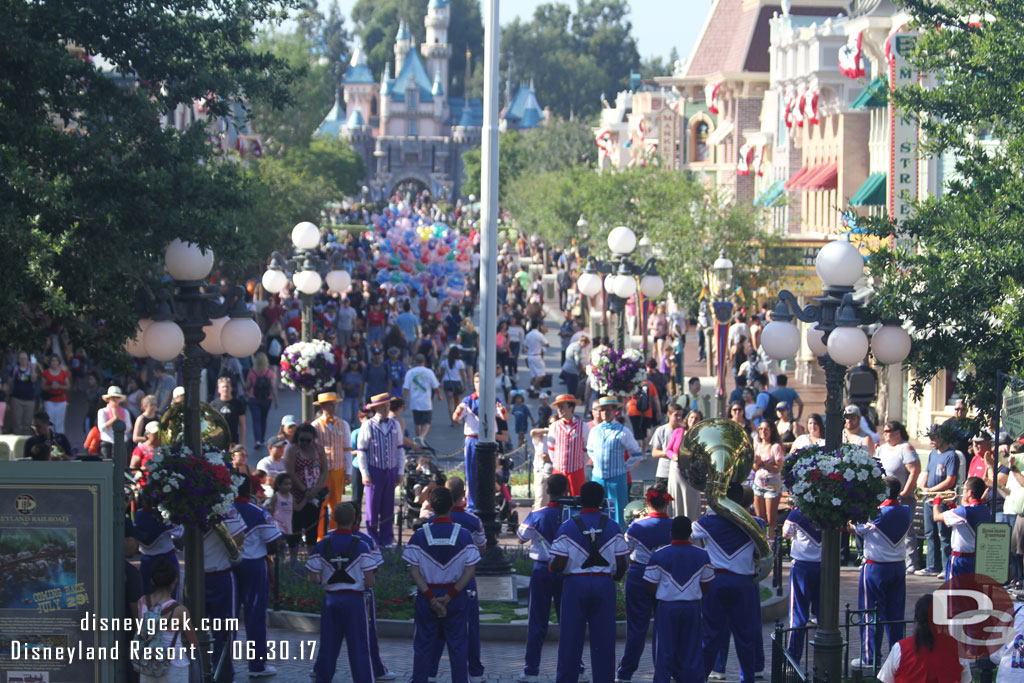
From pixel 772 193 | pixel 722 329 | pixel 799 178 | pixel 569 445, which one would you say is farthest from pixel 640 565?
pixel 772 193

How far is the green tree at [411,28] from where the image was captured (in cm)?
15800

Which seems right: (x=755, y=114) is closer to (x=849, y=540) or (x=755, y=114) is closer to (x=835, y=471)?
(x=849, y=540)

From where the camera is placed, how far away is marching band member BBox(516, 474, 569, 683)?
11086mm

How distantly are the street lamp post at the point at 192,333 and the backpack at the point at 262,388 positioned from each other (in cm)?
997

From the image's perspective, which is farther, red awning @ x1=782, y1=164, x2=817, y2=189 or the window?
the window

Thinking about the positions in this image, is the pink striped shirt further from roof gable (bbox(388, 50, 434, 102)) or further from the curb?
roof gable (bbox(388, 50, 434, 102))

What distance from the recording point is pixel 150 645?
28.2ft

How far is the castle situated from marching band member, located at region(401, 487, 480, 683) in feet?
462

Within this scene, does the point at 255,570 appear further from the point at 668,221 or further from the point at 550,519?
the point at 668,221

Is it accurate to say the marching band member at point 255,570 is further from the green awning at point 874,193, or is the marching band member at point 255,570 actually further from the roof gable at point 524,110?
the roof gable at point 524,110

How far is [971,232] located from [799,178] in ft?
98.9

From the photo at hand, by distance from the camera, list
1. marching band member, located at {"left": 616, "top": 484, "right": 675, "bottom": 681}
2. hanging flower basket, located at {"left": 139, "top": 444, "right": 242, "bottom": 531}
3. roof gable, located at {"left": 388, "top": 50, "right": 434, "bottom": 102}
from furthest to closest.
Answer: roof gable, located at {"left": 388, "top": 50, "right": 434, "bottom": 102}, marching band member, located at {"left": 616, "top": 484, "right": 675, "bottom": 681}, hanging flower basket, located at {"left": 139, "top": 444, "right": 242, "bottom": 531}

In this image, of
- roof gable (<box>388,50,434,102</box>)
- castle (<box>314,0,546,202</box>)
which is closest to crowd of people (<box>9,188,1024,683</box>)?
castle (<box>314,0,546,202</box>)

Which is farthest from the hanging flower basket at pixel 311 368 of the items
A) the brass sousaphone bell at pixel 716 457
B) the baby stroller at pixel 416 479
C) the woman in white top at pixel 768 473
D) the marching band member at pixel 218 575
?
the marching band member at pixel 218 575
